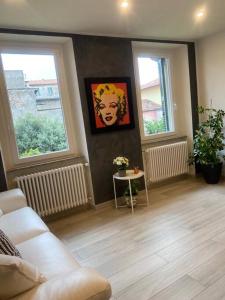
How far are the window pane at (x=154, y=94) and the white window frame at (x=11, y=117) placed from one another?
1335mm

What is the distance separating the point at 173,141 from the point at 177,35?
1.76 meters

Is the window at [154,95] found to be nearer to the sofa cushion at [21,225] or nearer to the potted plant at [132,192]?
the potted plant at [132,192]

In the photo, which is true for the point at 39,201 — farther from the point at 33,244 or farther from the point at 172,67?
the point at 172,67

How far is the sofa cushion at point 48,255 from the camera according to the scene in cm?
134

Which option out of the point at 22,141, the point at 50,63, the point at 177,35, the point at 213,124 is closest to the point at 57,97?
the point at 50,63

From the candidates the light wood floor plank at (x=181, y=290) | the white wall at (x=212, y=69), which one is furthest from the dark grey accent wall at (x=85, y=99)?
the light wood floor plank at (x=181, y=290)

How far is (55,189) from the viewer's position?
3.15m

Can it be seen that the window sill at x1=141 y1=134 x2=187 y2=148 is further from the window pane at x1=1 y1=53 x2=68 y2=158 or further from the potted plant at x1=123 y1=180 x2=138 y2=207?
the window pane at x1=1 y1=53 x2=68 y2=158

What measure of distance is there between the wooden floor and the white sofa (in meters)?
0.62

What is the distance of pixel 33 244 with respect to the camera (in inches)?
66.7

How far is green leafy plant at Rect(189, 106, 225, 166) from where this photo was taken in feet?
12.7

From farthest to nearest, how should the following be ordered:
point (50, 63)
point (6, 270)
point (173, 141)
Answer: point (173, 141) → point (50, 63) → point (6, 270)

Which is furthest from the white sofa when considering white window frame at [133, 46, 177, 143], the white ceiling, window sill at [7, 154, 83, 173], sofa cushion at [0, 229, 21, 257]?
white window frame at [133, 46, 177, 143]

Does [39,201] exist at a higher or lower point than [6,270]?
lower
